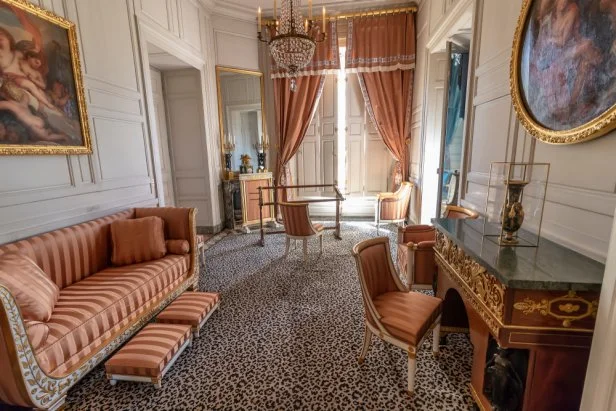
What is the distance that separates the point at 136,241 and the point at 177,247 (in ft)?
1.13

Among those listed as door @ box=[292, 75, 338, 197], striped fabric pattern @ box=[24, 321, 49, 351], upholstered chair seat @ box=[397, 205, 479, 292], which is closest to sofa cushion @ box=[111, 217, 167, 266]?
striped fabric pattern @ box=[24, 321, 49, 351]

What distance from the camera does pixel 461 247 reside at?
150cm

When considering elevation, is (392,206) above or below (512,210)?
below

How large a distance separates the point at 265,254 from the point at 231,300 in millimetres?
1193

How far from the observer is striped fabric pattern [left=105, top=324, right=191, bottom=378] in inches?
64.8

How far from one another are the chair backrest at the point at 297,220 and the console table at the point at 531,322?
2.08 metres

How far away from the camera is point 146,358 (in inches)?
65.3

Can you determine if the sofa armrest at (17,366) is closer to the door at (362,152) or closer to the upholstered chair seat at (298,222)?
the upholstered chair seat at (298,222)

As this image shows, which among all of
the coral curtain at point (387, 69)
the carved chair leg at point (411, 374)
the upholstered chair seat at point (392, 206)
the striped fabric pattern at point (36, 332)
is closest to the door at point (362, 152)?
the coral curtain at point (387, 69)

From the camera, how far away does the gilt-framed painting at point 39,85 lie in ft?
6.49

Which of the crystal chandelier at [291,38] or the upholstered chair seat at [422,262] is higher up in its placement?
the crystal chandelier at [291,38]

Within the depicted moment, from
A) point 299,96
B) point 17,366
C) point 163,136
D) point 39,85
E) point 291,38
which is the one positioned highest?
point 291,38

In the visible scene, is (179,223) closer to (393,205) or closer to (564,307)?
(564,307)

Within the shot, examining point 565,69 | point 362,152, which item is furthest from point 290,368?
point 362,152
